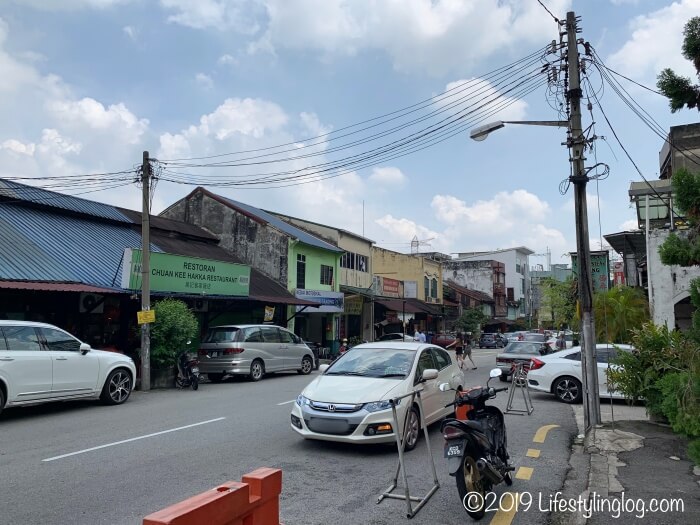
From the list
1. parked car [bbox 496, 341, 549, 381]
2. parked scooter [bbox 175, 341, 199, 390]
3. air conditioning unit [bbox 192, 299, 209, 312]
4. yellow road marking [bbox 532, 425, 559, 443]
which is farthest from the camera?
air conditioning unit [bbox 192, 299, 209, 312]

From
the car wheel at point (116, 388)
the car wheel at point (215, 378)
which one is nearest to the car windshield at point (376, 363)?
the car wheel at point (116, 388)

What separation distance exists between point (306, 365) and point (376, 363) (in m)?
11.7

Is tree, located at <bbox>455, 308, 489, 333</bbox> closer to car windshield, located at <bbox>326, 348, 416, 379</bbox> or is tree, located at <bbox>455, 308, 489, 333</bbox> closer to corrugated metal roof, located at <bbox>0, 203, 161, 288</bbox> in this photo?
corrugated metal roof, located at <bbox>0, 203, 161, 288</bbox>

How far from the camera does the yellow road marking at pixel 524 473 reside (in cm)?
647

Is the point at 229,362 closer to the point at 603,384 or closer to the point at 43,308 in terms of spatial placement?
the point at 43,308

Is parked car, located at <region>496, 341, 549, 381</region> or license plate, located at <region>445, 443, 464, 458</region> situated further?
parked car, located at <region>496, 341, 549, 381</region>

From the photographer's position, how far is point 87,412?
1124 centimetres

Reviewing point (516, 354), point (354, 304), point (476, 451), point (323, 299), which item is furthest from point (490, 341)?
point (476, 451)

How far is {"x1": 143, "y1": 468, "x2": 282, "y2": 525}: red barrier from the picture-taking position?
8.39 ft

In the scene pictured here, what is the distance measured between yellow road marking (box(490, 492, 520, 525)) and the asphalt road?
0.09 feet

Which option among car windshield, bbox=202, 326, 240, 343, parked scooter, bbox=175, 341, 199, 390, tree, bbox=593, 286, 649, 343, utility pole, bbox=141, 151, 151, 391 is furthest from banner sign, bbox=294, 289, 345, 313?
tree, bbox=593, 286, 649, 343

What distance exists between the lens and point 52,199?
763 inches

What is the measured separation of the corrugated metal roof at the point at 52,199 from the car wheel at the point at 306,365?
29.7 feet

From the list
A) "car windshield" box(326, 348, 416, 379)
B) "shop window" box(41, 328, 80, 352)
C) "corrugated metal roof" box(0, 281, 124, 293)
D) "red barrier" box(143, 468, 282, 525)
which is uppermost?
"corrugated metal roof" box(0, 281, 124, 293)
